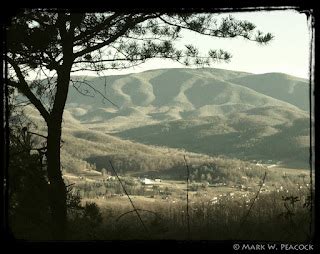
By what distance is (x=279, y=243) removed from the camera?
2.61 m

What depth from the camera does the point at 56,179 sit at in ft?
13.2

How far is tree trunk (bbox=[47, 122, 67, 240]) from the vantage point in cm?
388

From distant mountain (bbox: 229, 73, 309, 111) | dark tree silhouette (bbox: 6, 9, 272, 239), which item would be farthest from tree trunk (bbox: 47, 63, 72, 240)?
distant mountain (bbox: 229, 73, 309, 111)

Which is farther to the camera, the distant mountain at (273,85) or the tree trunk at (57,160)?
the distant mountain at (273,85)

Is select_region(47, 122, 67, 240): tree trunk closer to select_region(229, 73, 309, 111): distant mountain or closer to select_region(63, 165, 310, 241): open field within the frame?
select_region(63, 165, 310, 241): open field

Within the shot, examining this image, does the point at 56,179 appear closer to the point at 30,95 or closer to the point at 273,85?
the point at 30,95

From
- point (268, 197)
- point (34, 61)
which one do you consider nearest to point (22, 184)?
point (34, 61)

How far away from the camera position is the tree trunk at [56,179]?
12.7ft

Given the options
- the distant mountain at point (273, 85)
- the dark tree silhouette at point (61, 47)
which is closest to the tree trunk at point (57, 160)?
the dark tree silhouette at point (61, 47)

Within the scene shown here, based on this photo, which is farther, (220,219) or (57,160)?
(220,219)

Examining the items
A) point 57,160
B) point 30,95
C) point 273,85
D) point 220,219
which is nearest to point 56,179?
point 57,160

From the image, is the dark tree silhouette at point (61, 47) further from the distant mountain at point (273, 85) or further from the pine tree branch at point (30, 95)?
the distant mountain at point (273, 85)

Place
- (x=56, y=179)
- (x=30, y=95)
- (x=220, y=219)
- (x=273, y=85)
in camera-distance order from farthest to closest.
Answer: (x=273, y=85) < (x=220, y=219) < (x=30, y=95) < (x=56, y=179)

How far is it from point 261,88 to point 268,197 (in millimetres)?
138390
